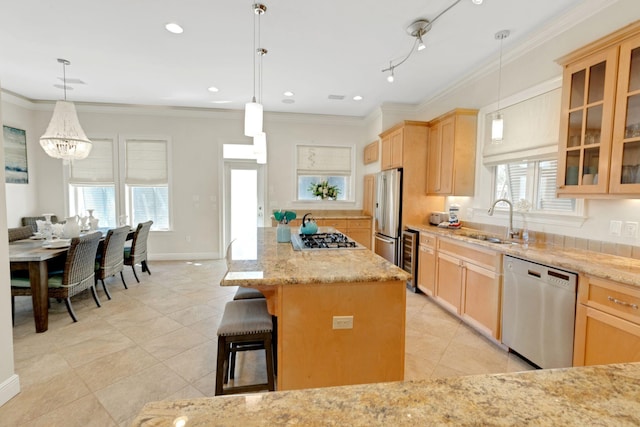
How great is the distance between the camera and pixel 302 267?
180 centimetres

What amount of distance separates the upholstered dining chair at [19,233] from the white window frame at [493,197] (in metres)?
5.74

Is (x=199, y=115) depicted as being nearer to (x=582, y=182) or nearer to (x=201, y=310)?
(x=201, y=310)

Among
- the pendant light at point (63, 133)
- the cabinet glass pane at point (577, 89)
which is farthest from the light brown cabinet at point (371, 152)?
the pendant light at point (63, 133)

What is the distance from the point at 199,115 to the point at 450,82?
4428 mm

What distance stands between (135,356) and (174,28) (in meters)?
3.08

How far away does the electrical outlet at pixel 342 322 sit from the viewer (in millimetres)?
1658

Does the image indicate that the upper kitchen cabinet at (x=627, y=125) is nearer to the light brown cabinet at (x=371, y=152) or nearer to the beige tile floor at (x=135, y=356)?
the beige tile floor at (x=135, y=356)

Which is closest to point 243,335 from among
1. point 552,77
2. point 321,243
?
point 321,243

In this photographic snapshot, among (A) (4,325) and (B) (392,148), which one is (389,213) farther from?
(A) (4,325)

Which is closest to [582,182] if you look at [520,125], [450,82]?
[520,125]

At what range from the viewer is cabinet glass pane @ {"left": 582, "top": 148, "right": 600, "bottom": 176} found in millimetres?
2133

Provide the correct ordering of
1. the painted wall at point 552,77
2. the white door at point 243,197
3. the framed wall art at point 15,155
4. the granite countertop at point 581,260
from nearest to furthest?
the granite countertop at point 581,260
the painted wall at point 552,77
the framed wall art at point 15,155
the white door at point 243,197

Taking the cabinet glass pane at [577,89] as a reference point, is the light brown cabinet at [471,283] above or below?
below

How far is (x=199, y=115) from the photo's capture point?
559 cm
